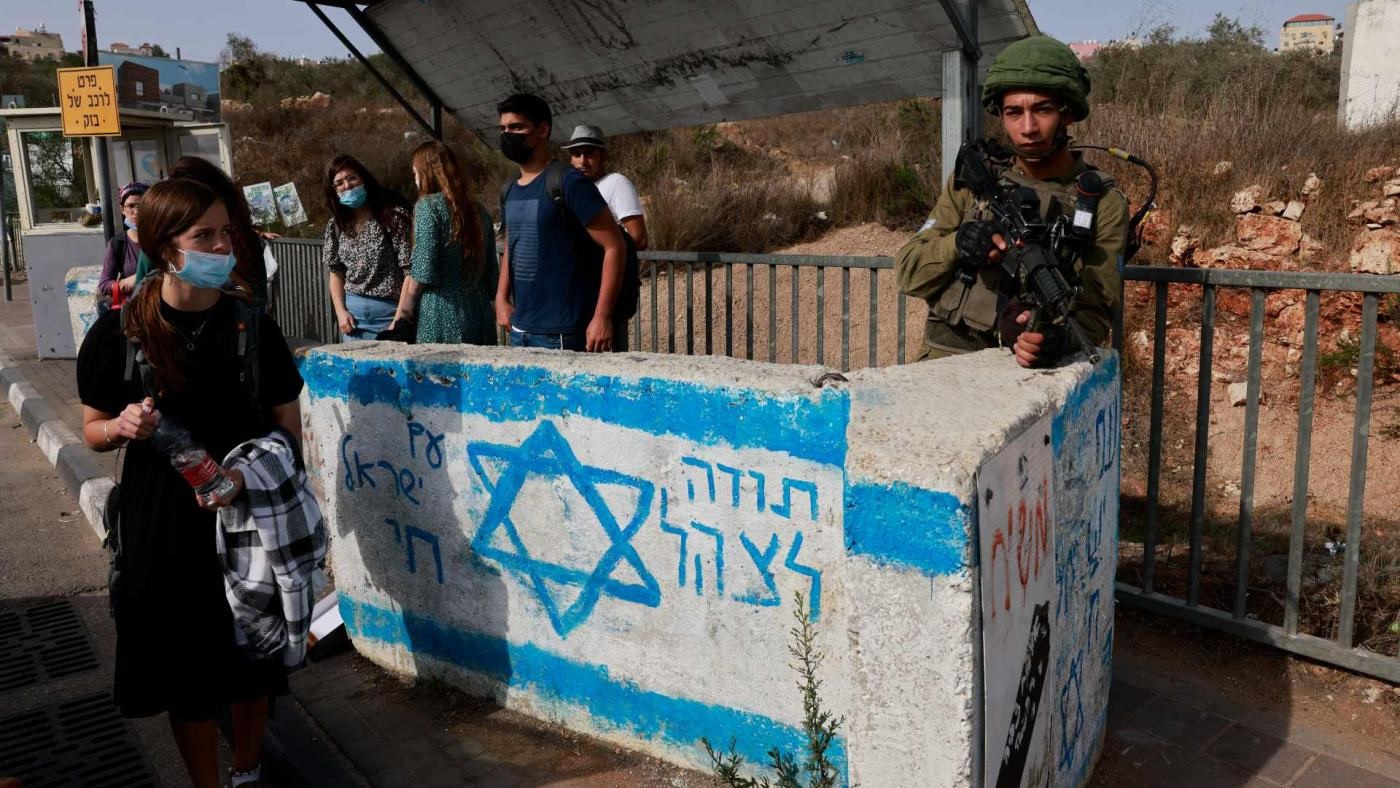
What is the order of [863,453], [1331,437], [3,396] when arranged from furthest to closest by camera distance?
[3,396]
[1331,437]
[863,453]

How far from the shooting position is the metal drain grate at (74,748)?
301 cm

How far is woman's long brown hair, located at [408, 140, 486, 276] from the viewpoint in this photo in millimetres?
4395

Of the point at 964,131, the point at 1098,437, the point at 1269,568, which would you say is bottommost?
the point at 1269,568

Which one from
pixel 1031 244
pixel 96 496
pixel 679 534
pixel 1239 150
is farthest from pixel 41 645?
pixel 1239 150

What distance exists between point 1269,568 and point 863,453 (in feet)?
9.87

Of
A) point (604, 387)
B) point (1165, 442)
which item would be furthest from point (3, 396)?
point (1165, 442)

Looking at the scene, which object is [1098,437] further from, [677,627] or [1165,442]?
[1165,442]

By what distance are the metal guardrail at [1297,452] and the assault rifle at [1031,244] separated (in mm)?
823

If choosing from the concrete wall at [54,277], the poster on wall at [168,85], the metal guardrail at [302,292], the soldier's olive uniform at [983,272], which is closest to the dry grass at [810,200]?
the metal guardrail at [302,292]

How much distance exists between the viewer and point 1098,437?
251 centimetres

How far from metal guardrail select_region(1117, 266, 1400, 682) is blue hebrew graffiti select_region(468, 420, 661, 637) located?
1775 millimetres

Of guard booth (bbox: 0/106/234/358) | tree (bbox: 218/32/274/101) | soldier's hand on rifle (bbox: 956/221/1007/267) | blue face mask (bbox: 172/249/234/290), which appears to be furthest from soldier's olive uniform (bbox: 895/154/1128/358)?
tree (bbox: 218/32/274/101)

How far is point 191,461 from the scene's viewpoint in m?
2.43

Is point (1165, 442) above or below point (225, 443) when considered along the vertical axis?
below
